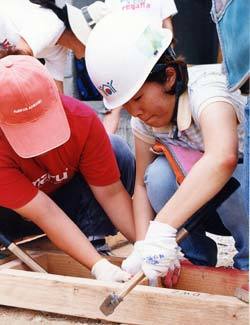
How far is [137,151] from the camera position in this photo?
2381mm

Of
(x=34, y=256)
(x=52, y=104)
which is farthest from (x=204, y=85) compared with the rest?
(x=34, y=256)

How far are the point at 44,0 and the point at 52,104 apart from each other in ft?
3.51

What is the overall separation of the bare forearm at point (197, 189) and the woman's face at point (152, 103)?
12.7 inches

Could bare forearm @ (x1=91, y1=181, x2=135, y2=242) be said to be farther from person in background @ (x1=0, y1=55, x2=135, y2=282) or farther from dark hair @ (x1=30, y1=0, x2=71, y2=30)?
dark hair @ (x1=30, y1=0, x2=71, y2=30)

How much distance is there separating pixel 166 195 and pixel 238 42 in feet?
2.55

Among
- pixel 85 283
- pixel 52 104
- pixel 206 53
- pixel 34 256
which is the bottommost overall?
pixel 206 53

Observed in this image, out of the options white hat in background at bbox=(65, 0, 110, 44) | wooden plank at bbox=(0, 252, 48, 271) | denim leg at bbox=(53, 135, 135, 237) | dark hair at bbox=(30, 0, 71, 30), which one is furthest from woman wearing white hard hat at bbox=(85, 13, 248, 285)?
dark hair at bbox=(30, 0, 71, 30)

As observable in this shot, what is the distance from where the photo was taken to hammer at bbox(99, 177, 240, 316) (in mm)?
1773

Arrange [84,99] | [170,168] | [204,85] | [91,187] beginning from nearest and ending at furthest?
[204,85], [170,168], [91,187], [84,99]

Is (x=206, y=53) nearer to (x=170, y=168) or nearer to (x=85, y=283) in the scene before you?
(x=170, y=168)

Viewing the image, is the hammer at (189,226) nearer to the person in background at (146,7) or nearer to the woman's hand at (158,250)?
the woman's hand at (158,250)

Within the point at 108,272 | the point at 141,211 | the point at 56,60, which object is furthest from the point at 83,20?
the point at 108,272

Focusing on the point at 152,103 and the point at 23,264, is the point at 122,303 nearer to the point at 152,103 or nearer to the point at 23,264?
the point at 23,264

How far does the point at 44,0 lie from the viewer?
118 inches
